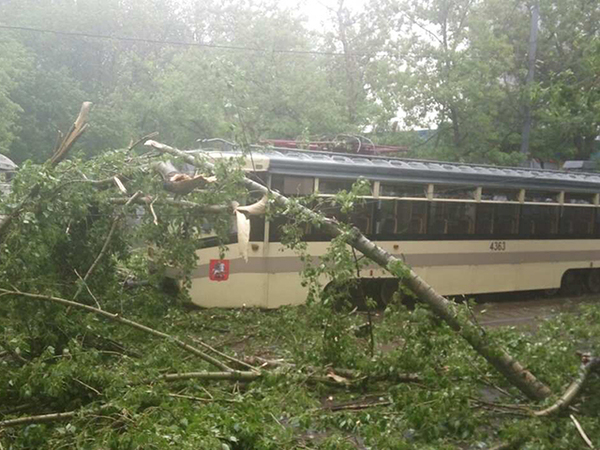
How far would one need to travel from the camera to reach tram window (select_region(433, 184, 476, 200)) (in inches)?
501

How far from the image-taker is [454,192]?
12977mm

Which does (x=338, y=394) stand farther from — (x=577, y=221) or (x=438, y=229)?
(x=577, y=221)

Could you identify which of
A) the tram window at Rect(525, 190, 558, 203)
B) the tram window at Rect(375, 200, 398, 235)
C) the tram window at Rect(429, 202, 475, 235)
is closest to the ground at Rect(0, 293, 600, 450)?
the tram window at Rect(375, 200, 398, 235)

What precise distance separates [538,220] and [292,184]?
20.1ft

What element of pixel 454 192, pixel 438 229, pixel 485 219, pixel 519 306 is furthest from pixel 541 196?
pixel 438 229

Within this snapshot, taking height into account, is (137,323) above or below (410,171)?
below

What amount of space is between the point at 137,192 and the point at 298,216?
153cm

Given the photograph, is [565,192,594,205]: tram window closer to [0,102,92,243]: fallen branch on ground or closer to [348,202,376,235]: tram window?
[348,202,376,235]: tram window

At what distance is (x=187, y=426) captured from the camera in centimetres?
468

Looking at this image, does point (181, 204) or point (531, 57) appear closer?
point (181, 204)

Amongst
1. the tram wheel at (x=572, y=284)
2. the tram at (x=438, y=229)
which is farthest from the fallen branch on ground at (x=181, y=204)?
the tram wheel at (x=572, y=284)

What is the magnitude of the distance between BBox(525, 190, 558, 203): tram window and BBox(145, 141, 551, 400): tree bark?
28.3ft

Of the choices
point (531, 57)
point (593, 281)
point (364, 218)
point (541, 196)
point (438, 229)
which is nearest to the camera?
point (364, 218)

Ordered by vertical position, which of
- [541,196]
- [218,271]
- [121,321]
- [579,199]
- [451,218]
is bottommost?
[218,271]
